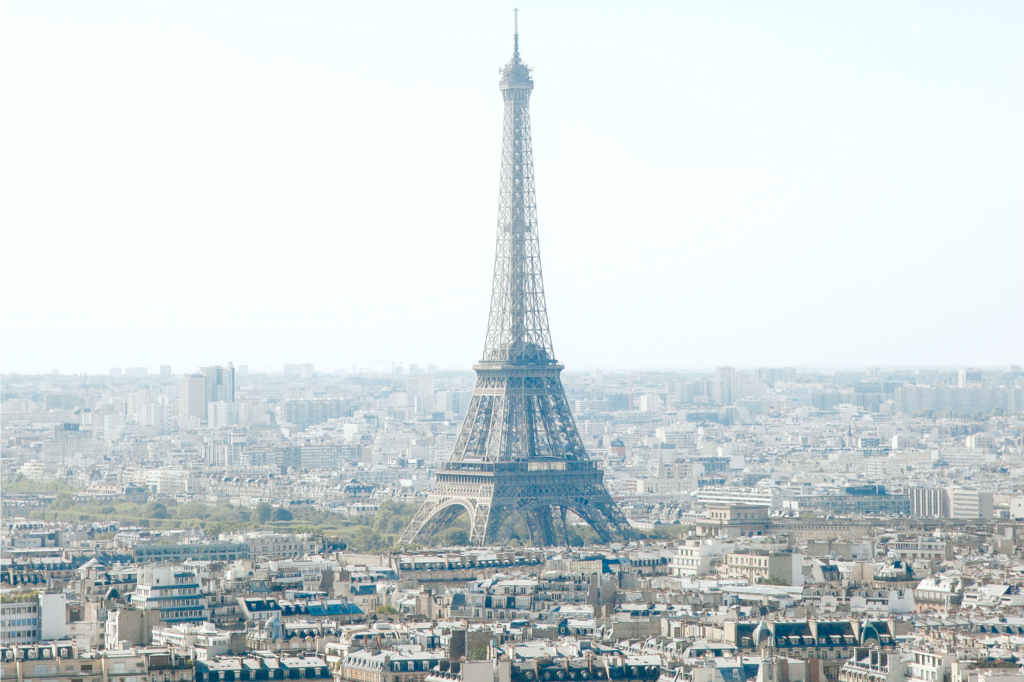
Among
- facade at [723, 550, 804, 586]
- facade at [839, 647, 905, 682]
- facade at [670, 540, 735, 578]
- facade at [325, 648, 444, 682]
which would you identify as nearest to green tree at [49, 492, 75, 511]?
facade at [670, 540, 735, 578]

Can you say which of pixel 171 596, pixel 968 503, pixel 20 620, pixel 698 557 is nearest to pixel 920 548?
pixel 698 557

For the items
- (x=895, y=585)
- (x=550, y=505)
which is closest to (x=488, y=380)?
(x=550, y=505)

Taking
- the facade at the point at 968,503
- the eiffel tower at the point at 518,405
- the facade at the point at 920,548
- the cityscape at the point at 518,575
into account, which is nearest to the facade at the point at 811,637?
the cityscape at the point at 518,575

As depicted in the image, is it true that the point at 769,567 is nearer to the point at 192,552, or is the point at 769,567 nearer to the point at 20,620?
the point at 192,552

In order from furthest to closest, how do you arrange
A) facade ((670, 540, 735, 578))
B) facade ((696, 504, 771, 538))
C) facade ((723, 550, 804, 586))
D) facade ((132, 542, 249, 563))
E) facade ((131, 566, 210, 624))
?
1. facade ((696, 504, 771, 538))
2. facade ((132, 542, 249, 563))
3. facade ((670, 540, 735, 578))
4. facade ((723, 550, 804, 586))
5. facade ((131, 566, 210, 624))

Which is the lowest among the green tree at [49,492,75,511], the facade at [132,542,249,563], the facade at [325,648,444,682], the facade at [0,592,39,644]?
the facade at [325,648,444,682]

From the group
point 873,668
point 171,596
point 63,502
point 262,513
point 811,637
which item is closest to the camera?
point 873,668

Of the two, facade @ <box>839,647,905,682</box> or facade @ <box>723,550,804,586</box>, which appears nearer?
facade @ <box>839,647,905,682</box>

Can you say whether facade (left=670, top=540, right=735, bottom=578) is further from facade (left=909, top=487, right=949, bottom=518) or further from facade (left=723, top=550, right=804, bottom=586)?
facade (left=909, top=487, right=949, bottom=518)

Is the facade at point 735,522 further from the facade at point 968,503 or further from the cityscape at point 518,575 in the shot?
the facade at point 968,503

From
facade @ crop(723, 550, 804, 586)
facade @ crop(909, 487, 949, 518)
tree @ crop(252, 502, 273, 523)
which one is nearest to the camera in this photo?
facade @ crop(723, 550, 804, 586)
